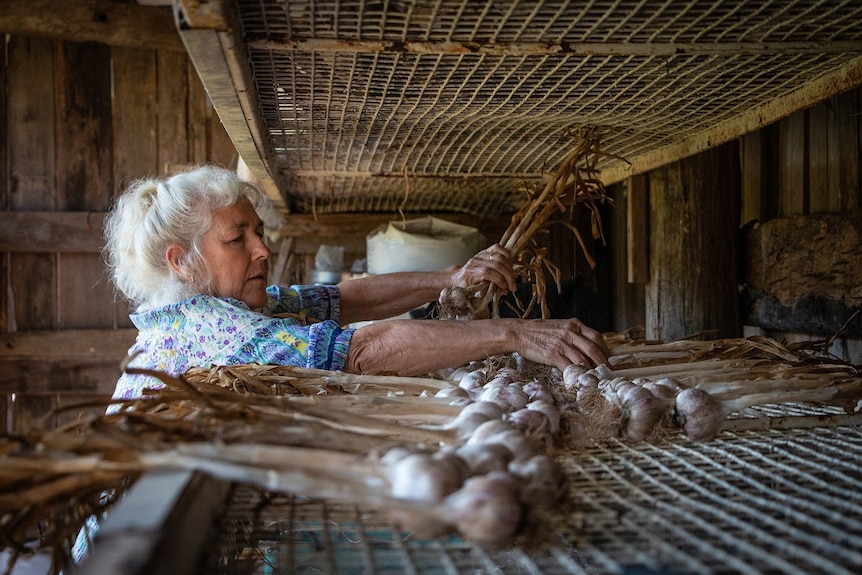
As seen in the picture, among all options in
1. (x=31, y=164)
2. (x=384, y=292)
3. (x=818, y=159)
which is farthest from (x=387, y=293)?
(x=31, y=164)

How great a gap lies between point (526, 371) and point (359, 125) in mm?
917

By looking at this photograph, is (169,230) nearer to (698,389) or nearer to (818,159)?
(698,389)

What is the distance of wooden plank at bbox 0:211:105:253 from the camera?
14.6 ft

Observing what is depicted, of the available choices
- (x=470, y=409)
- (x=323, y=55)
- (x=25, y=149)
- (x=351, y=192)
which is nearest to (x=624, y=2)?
(x=323, y=55)

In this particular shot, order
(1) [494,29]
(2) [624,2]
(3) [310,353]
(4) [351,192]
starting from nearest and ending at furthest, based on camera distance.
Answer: (2) [624,2], (1) [494,29], (3) [310,353], (4) [351,192]

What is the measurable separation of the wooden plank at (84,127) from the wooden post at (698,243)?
131 inches

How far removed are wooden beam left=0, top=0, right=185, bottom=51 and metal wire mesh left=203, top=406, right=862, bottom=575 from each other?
12.6 ft

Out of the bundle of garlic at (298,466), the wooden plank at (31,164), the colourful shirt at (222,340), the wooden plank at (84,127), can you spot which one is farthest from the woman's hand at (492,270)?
the wooden plank at (31,164)

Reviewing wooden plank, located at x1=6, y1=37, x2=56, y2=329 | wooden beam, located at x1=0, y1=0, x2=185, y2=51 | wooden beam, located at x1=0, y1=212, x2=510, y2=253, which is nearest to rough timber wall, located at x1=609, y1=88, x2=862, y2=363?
wooden beam, located at x1=0, y1=212, x2=510, y2=253

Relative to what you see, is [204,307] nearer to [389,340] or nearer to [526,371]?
[389,340]

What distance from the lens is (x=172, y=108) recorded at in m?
4.64

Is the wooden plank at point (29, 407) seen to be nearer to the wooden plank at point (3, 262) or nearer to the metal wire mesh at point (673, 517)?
the wooden plank at point (3, 262)

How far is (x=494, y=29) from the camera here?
151cm

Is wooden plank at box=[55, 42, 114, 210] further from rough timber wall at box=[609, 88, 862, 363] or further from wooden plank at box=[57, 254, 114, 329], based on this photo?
rough timber wall at box=[609, 88, 862, 363]
